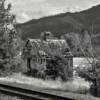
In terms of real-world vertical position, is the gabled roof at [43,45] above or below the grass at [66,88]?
above

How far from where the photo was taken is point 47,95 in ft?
30.1

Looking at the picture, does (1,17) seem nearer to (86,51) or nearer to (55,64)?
(55,64)

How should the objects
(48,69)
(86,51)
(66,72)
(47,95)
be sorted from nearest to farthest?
(47,95), (86,51), (66,72), (48,69)

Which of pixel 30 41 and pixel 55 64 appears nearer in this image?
pixel 55 64

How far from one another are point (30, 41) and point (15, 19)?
60.6ft

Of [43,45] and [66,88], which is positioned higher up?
[43,45]

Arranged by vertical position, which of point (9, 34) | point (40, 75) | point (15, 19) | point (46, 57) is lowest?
point (40, 75)

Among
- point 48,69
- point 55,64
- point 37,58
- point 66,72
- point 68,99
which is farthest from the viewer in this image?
point 37,58

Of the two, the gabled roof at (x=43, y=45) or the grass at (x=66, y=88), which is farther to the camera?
the gabled roof at (x=43, y=45)

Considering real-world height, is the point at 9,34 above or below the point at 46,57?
above

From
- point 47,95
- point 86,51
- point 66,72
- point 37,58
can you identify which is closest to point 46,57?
point 37,58

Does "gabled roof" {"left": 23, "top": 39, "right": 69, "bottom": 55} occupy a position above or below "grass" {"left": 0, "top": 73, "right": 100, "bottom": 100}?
above

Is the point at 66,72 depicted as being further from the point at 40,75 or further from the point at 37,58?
the point at 37,58

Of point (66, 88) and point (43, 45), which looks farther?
point (43, 45)
